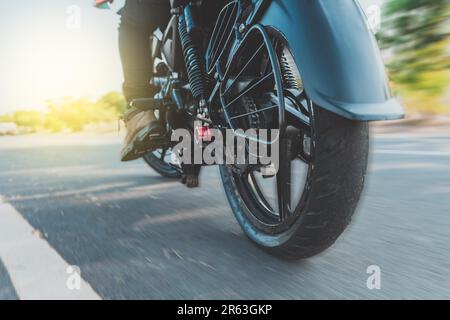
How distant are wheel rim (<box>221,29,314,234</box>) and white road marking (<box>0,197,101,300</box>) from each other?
782 millimetres

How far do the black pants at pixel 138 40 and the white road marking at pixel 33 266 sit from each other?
1.06 metres

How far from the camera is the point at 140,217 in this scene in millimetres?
3045

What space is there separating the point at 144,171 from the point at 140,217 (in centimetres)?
194

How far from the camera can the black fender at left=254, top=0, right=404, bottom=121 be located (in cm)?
173

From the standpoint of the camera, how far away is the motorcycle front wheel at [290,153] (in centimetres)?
181

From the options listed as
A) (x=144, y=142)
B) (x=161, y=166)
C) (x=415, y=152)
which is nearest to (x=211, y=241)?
(x=144, y=142)

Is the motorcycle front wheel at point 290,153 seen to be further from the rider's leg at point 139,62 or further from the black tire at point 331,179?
the rider's leg at point 139,62

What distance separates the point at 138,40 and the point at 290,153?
1564mm

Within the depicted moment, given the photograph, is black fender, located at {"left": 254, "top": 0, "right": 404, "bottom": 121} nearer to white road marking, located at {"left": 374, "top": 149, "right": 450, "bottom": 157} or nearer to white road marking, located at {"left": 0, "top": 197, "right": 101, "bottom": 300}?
white road marking, located at {"left": 0, "top": 197, "right": 101, "bottom": 300}

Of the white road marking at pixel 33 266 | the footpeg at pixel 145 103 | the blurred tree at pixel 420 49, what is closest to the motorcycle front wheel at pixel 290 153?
the white road marking at pixel 33 266

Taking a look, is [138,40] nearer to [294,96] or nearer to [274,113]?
[274,113]

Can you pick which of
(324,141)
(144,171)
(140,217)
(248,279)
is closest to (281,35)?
(324,141)

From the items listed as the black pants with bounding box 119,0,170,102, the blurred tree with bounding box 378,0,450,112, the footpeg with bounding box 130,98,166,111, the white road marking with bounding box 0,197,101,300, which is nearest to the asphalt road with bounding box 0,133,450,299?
the white road marking with bounding box 0,197,101,300

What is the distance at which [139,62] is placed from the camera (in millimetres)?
3379
